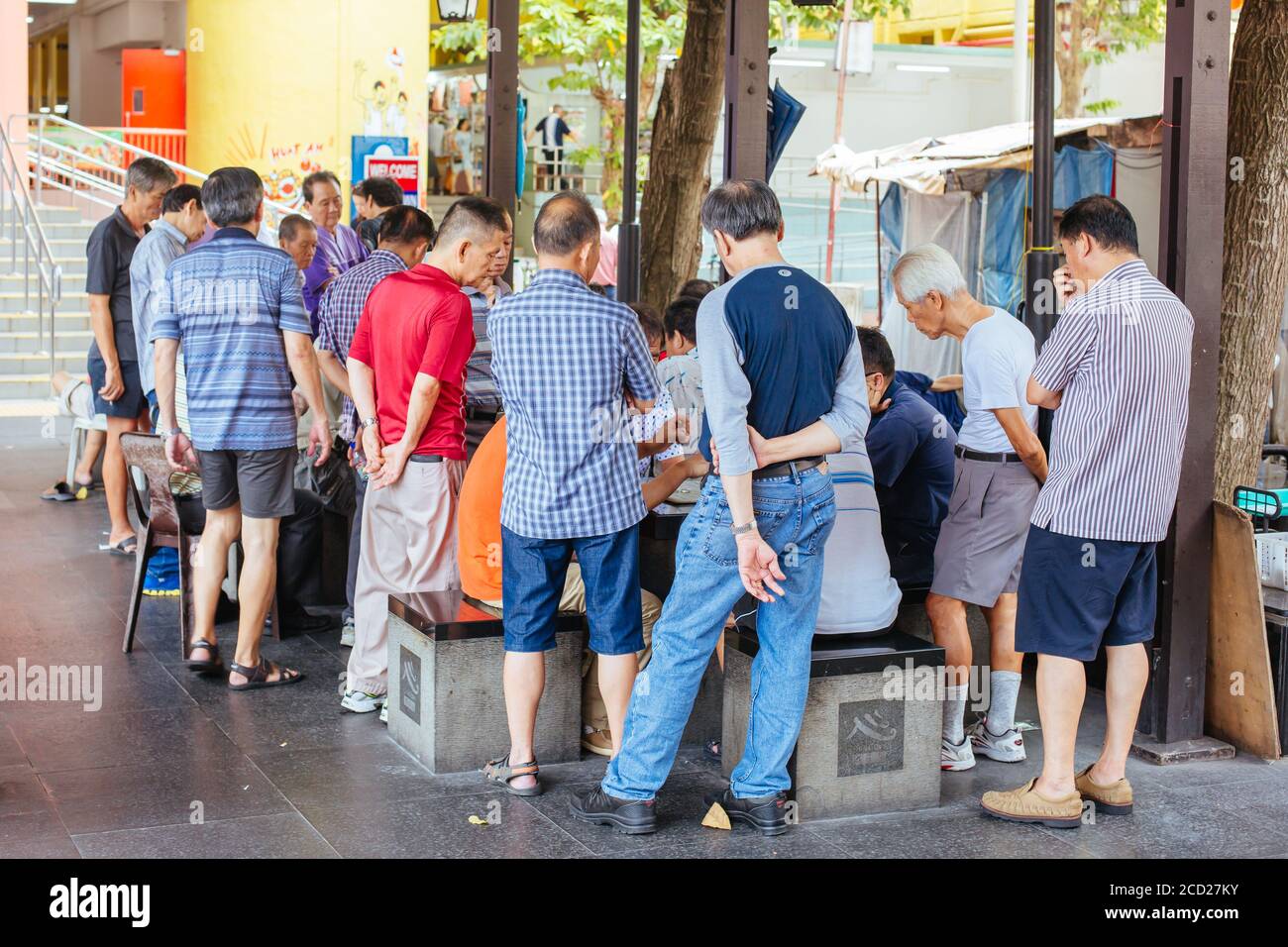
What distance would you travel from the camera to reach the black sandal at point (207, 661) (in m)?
6.32

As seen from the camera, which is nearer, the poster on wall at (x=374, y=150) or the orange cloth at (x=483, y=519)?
the orange cloth at (x=483, y=519)

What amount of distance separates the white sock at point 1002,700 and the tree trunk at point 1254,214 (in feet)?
6.98

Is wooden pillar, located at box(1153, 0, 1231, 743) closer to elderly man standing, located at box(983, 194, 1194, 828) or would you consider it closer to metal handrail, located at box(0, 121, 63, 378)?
elderly man standing, located at box(983, 194, 1194, 828)

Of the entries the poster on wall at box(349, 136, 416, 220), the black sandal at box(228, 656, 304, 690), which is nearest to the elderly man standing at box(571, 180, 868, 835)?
the black sandal at box(228, 656, 304, 690)

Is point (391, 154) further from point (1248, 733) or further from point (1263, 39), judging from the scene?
point (1248, 733)

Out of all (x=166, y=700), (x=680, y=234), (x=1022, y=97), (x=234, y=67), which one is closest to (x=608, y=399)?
(x=166, y=700)

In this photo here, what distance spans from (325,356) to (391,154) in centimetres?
1106

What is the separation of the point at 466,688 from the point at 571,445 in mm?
1064

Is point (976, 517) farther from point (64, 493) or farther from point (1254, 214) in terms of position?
point (64, 493)

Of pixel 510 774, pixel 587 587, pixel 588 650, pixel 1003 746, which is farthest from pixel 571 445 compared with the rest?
pixel 1003 746

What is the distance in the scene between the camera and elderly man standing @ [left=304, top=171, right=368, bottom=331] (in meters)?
9.05

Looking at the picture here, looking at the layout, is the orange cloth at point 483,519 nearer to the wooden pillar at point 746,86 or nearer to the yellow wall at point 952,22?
the wooden pillar at point 746,86

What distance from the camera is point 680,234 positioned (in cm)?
1108

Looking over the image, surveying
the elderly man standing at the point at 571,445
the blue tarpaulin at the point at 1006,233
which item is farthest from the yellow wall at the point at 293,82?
the elderly man standing at the point at 571,445
